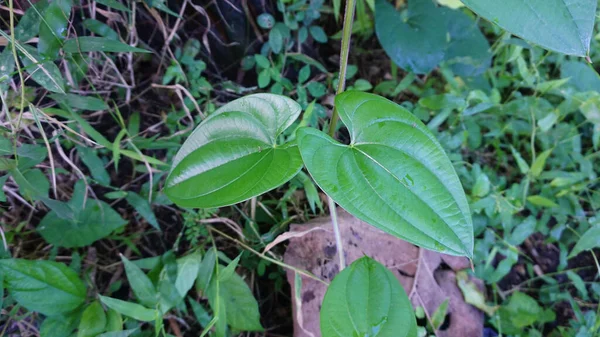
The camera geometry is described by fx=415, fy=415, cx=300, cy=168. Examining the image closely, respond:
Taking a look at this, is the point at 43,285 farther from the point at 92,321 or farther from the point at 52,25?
the point at 52,25

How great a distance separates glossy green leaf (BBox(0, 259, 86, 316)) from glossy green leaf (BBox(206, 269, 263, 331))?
0.86ft

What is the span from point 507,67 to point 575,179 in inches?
16.0

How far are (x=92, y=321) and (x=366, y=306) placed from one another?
0.52 m

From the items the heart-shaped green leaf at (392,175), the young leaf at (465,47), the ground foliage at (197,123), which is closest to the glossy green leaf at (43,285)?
the ground foliage at (197,123)

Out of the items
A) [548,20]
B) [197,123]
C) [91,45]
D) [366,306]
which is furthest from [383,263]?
[91,45]

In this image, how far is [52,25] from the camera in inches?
27.7

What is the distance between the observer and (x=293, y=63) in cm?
115

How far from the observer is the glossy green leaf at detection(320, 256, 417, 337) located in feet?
2.22

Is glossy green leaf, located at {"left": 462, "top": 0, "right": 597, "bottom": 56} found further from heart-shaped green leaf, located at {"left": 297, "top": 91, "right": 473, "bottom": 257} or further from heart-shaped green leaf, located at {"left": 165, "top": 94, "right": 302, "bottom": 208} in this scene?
heart-shaped green leaf, located at {"left": 165, "top": 94, "right": 302, "bottom": 208}

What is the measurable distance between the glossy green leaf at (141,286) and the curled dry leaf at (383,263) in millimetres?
291

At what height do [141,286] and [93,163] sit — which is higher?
[93,163]

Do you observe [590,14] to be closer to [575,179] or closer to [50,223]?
[575,179]

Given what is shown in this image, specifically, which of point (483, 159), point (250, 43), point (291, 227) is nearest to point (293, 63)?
point (250, 43)

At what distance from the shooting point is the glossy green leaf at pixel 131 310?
779mm
